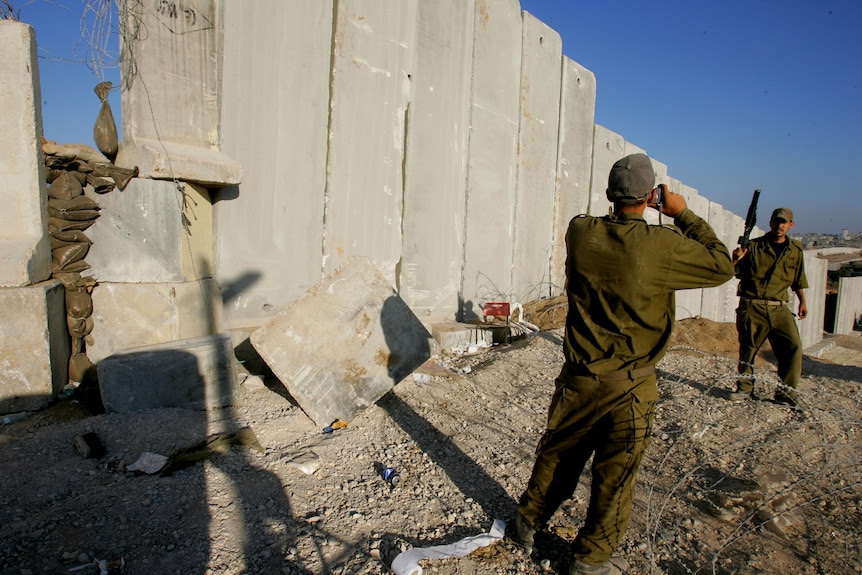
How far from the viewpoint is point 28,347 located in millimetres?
3021

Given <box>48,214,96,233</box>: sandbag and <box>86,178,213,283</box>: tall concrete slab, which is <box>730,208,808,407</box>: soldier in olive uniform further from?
<box>48,214,96,233</box>: sandbag

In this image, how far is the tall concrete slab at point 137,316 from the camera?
11.4 ft

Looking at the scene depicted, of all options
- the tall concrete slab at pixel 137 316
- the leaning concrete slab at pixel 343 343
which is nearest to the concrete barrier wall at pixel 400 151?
the tall concrete slab at pixel 137 316

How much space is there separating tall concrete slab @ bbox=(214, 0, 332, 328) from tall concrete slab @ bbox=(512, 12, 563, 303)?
3223mm

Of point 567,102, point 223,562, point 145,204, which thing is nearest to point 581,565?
point 223,562

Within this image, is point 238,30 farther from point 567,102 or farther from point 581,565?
point 567,102

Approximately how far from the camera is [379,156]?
5117 millimetres

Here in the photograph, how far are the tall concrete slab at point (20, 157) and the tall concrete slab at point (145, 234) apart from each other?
35 cm

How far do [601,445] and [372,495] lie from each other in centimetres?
116

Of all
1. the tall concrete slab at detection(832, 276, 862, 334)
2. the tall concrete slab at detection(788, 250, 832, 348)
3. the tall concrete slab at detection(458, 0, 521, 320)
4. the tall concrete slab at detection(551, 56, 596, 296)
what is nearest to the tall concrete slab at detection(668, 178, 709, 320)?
the tall concrete slab at detection(788, 250, 832, 348)

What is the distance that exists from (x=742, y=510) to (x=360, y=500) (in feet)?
6.15

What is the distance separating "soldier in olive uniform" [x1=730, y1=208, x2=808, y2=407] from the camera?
430 cm

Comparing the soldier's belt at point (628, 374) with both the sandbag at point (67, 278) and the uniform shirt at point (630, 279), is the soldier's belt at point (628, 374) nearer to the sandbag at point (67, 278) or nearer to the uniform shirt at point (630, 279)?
the uniform shirt at point (630, 279)

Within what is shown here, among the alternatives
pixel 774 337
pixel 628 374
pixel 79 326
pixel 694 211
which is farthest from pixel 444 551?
pixel 694 211
